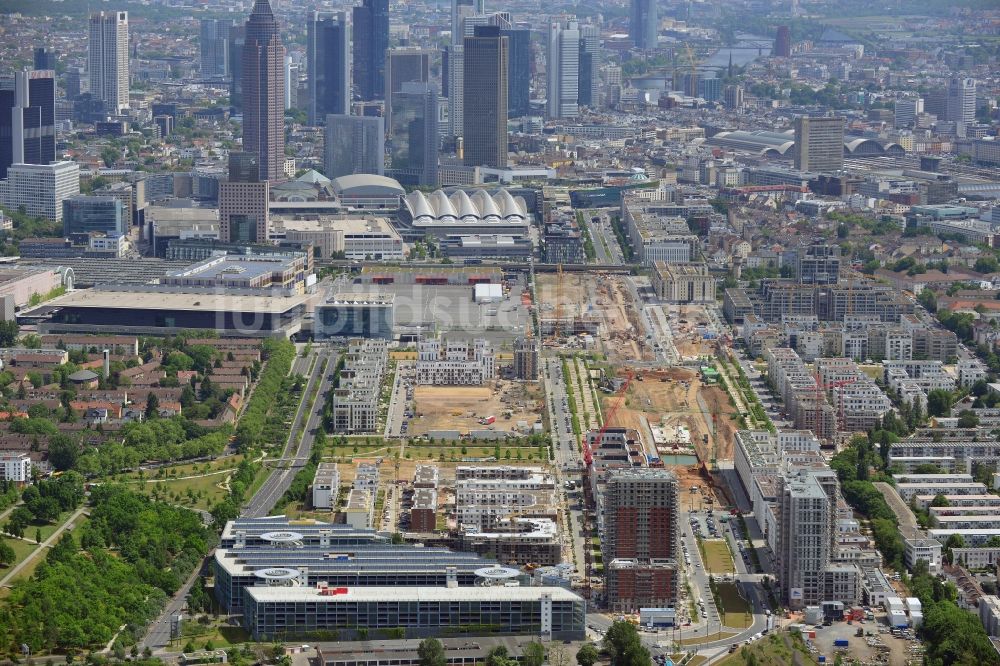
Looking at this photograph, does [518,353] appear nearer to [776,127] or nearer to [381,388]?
[381,388]

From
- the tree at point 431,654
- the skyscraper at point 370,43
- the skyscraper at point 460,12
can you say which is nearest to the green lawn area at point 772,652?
the tree at point 431,654

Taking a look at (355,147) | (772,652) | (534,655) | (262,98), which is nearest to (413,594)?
(534,655)

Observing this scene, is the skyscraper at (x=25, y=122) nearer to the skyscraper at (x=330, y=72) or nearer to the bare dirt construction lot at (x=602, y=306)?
the bare dirt construction lot at (x=602, y=306)

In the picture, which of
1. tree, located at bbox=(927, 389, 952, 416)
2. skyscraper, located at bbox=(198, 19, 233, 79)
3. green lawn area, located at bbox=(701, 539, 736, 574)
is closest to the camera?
green lawn area, located at bbox=(701, 539, 736, 574)

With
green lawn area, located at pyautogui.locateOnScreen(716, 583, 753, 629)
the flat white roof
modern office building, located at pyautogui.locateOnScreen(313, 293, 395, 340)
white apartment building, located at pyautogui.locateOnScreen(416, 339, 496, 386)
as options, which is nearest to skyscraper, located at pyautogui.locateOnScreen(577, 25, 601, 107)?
modern office building, located at pyautogui.locateOnScreen(313, 293, 395, 340)

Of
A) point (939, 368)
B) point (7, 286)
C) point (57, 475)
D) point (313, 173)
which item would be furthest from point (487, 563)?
point (313, 173)

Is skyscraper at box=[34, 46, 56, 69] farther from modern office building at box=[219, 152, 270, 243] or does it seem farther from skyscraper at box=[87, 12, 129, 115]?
modern office building at box=[219, 152, 270, 243]

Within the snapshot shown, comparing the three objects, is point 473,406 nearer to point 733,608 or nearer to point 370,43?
point 733,608
